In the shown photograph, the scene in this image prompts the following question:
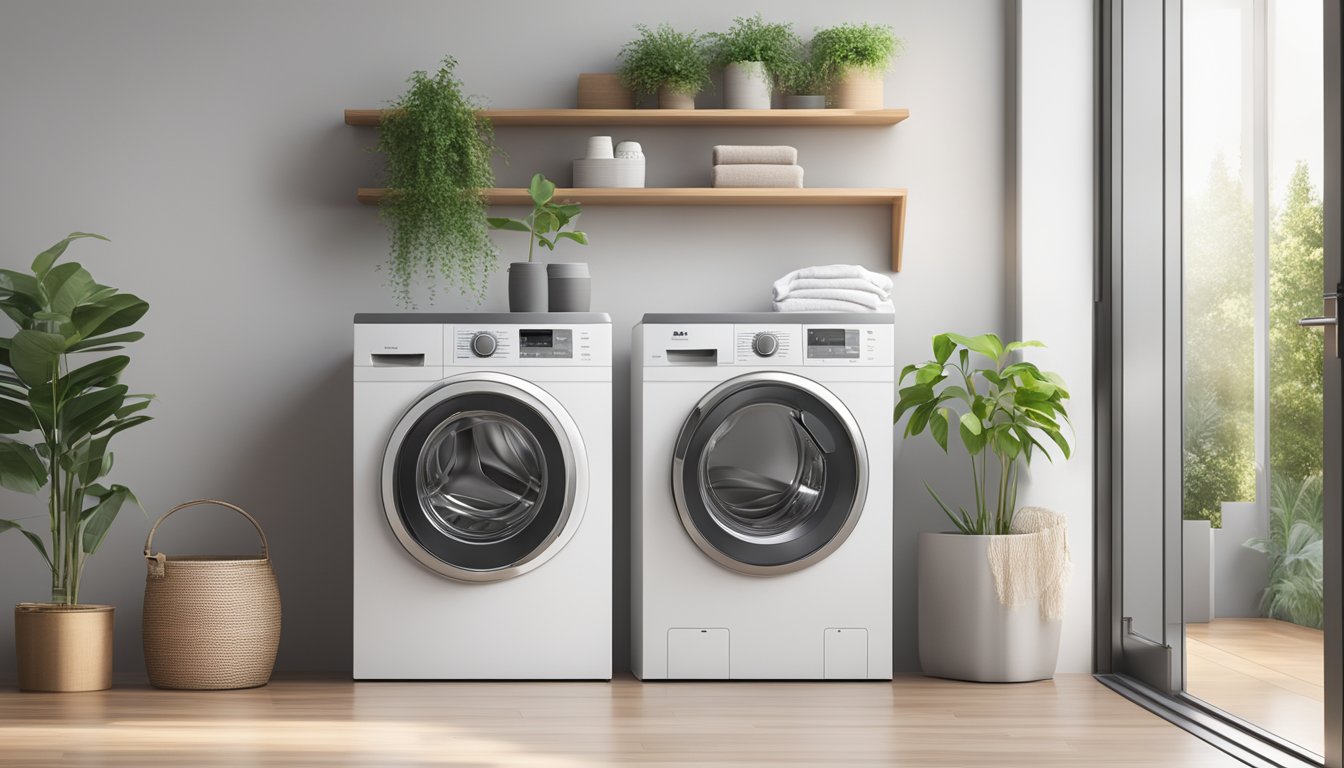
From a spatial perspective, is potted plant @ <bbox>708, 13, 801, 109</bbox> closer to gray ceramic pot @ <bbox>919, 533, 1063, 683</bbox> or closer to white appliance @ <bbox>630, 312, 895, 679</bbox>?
white appliance @ <bbox>630, 312, 895, 679</bbox>

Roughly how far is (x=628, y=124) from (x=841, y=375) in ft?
3.50

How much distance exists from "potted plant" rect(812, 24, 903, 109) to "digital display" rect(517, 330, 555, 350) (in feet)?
3.77

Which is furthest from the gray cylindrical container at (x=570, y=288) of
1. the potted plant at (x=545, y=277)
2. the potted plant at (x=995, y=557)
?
the potted plant at (x=995, y=557)

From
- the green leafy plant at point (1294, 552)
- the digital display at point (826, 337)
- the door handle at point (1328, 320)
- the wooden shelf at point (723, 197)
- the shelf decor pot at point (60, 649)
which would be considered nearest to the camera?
the door handle at point (1328, 320)

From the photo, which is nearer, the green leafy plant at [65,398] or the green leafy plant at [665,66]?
the green leafy plant at [65,398]

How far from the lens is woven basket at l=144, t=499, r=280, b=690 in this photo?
3.30 metres

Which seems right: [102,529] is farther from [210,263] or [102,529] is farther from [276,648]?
[210,263]

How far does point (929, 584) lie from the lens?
350 cm

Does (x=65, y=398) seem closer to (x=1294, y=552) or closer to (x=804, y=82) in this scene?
(x=804, y=82)

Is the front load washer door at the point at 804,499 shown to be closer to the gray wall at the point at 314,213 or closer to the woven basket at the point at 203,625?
the gray wall at the point at 314,213

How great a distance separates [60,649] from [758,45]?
2540 millimetres

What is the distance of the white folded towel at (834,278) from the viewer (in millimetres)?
3529

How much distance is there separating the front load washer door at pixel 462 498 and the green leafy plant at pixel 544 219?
447mm

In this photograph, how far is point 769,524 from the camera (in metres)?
3.44
